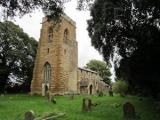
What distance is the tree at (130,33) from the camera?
16.4 meters

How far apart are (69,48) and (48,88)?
8.80 meters

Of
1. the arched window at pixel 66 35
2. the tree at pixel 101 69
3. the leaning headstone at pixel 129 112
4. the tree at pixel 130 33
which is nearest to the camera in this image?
the tree at pixel 130 33

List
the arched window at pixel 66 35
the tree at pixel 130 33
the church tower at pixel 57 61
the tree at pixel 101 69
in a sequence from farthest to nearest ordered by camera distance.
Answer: the tree at pixel 101 69
the arched window at pixel 66 35
the church tower at pixel 57 61
the tree at pixel 130 33

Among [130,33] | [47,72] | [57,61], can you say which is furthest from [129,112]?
[47,72]

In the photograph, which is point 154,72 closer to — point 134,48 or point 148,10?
point 134,48

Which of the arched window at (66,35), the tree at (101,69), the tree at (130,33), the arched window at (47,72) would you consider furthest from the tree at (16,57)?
the tree at (130,33)

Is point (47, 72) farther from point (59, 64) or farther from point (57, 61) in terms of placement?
point (59, 64)

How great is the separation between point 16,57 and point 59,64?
10105 mm

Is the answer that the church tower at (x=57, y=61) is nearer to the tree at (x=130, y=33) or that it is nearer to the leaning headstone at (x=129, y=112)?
the tree at (x=130, y=33)

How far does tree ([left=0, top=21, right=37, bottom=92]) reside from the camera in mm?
52022

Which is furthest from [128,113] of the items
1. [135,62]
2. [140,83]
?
[140,83]

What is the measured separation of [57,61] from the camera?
48.0 metres

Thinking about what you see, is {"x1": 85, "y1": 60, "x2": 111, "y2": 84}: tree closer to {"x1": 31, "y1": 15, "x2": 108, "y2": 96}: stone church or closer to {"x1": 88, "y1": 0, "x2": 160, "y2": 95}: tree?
{"x1": 31, "y1": 15, "x2": 108, "y2": 96}: stone church

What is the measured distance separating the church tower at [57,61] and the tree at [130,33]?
2754 centimetres
